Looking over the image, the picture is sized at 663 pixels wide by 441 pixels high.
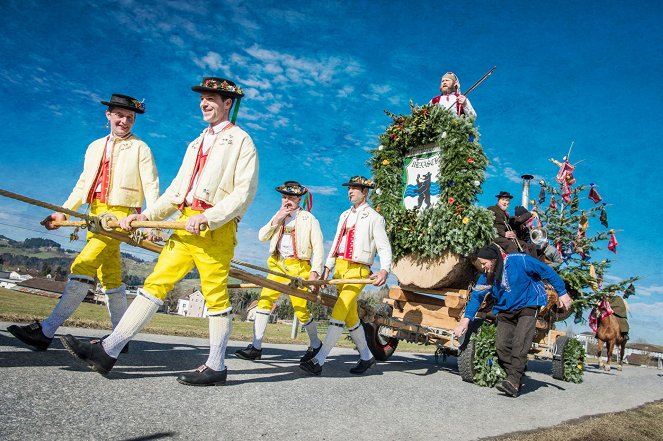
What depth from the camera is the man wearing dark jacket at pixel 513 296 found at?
17.1 feet

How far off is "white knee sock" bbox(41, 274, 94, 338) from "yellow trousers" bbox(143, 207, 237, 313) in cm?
94

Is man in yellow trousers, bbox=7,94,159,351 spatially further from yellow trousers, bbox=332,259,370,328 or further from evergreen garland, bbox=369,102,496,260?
evergreen garland, bbox=369,102,496,260

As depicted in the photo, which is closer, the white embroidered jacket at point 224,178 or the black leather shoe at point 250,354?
the white embroidered jacket at point 224,178

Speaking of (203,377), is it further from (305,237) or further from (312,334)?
(305,237)

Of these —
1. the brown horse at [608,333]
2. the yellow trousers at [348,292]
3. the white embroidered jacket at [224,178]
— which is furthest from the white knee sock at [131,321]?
the brown horse at [608,333]

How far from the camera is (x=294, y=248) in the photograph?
227 inches

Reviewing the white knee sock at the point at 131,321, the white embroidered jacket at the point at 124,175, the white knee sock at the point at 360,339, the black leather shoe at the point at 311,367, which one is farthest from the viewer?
the white knee sock at the point at 360,339

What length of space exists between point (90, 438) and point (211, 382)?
144 centimetres

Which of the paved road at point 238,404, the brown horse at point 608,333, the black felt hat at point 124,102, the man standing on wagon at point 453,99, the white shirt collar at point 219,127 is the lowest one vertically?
the paved road at point 238,404

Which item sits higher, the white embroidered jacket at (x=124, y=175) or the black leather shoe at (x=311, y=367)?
the white embroidered jacket at (x=124, y=175)

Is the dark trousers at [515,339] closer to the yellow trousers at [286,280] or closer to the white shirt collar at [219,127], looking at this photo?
the yellow trousers at [286,280]

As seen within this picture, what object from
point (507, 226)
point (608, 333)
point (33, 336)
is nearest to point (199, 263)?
point (33, 336)

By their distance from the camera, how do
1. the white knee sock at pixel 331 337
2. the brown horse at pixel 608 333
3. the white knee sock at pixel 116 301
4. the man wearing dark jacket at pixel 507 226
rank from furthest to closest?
the brown horse at pixel 608 333 < the man wearing dark jacket at pixel 507 226 < the white knee sock at pixel 331 337 < the white knee sock at pixel 116 301

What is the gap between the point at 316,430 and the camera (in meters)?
2.68
